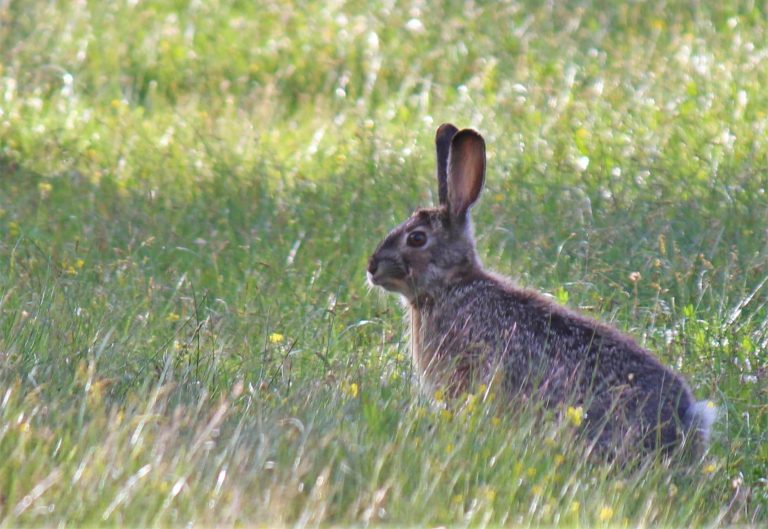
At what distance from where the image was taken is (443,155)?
22.7 ft

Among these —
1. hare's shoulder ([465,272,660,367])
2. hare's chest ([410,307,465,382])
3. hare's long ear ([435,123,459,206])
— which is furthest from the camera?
hare's long ear ([435,123,459,206])

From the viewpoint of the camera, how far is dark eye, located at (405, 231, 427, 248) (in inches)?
263

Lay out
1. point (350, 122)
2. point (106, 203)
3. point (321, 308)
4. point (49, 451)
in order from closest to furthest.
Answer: point (49, 451) < point (321, 308) < point (106, 203) < point (350, 122)

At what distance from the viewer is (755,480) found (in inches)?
218

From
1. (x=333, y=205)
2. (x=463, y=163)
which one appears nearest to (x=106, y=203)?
(x=333, y=205)

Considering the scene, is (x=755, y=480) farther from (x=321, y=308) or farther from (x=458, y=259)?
(x=321, y=308)

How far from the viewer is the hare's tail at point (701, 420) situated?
5379 mm

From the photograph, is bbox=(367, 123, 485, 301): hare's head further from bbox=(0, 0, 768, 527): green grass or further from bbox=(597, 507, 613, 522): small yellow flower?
bbox=(597, 507, 613, 522): small yellow flower

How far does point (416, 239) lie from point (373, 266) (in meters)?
0.24

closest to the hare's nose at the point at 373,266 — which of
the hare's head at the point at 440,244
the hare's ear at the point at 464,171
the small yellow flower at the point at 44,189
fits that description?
the hare's head at the point at 440,244

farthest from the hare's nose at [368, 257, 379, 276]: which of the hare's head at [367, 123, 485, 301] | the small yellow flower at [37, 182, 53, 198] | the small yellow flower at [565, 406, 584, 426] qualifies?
the small yellow flower at [37, 182, 53, 198]

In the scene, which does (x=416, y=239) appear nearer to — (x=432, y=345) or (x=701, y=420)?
(x=432, y=345)

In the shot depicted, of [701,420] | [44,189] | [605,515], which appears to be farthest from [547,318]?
[44,189]

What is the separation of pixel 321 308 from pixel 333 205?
5.48 ft
